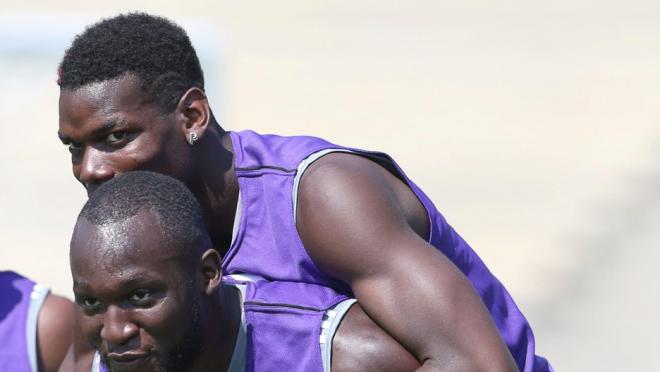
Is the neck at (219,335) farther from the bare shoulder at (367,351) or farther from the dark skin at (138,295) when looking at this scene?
the bare shoulder at (367,351)

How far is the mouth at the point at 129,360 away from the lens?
3574 millimetres

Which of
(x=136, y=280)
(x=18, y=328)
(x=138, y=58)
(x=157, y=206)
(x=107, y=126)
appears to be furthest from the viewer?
(x=18, y=328)

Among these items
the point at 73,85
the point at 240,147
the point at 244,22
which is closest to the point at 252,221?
the point at 240,147

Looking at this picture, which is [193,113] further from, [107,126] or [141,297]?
[141,297]

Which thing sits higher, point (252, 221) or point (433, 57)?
point (252, 221)

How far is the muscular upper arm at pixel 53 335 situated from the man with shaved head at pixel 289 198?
0.48 m

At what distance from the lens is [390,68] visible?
37.3 ft

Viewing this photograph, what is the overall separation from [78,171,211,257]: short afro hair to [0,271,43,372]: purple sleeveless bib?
0.76m

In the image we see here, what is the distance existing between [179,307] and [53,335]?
3.17 feet

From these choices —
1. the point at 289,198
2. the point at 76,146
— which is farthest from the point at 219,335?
the point at 76,146

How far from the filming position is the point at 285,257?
13.5 ft

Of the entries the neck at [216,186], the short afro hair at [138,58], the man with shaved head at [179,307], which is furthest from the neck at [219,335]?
the short afro hair at [138,58]

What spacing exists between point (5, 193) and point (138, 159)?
5.80 m

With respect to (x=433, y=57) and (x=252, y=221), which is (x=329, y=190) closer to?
(x=252, y=221)
